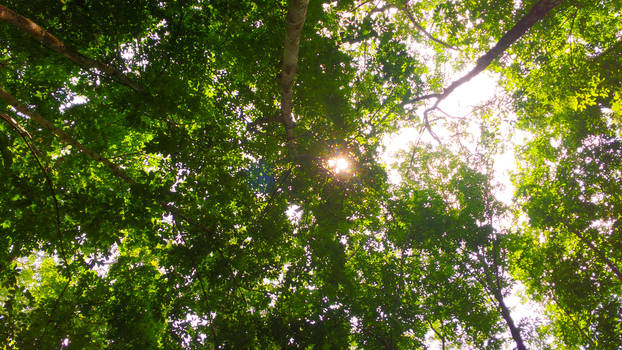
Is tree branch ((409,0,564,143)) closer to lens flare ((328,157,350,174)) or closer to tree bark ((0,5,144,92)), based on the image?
lens flare ((328,157,350,174))

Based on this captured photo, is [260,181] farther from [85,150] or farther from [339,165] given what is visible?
[85,150]

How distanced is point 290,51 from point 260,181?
4.84 metres

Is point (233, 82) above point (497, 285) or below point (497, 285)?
above

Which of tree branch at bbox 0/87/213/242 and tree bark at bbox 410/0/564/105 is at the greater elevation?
tree bark at bbox 410/0/564/105

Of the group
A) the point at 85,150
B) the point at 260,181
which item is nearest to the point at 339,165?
the point at 260,181

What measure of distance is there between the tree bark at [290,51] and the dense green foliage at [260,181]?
702 mm

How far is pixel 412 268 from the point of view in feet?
42.4

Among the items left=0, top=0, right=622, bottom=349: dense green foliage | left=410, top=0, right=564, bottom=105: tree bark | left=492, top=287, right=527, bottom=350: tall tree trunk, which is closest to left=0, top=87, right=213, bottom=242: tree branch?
left=0, top=0, right=622, bottom=349: dense green foliage

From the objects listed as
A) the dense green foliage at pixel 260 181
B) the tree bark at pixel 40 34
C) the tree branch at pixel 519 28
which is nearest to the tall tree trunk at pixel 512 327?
the dense green foliage at pixel 260 181

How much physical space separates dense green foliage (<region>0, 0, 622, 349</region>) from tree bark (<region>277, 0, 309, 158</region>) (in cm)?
70

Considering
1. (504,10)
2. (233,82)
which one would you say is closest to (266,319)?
(233,82)

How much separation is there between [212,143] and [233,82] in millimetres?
2557

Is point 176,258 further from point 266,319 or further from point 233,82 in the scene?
point 233,82

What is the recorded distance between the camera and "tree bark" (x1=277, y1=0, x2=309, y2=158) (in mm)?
3902
